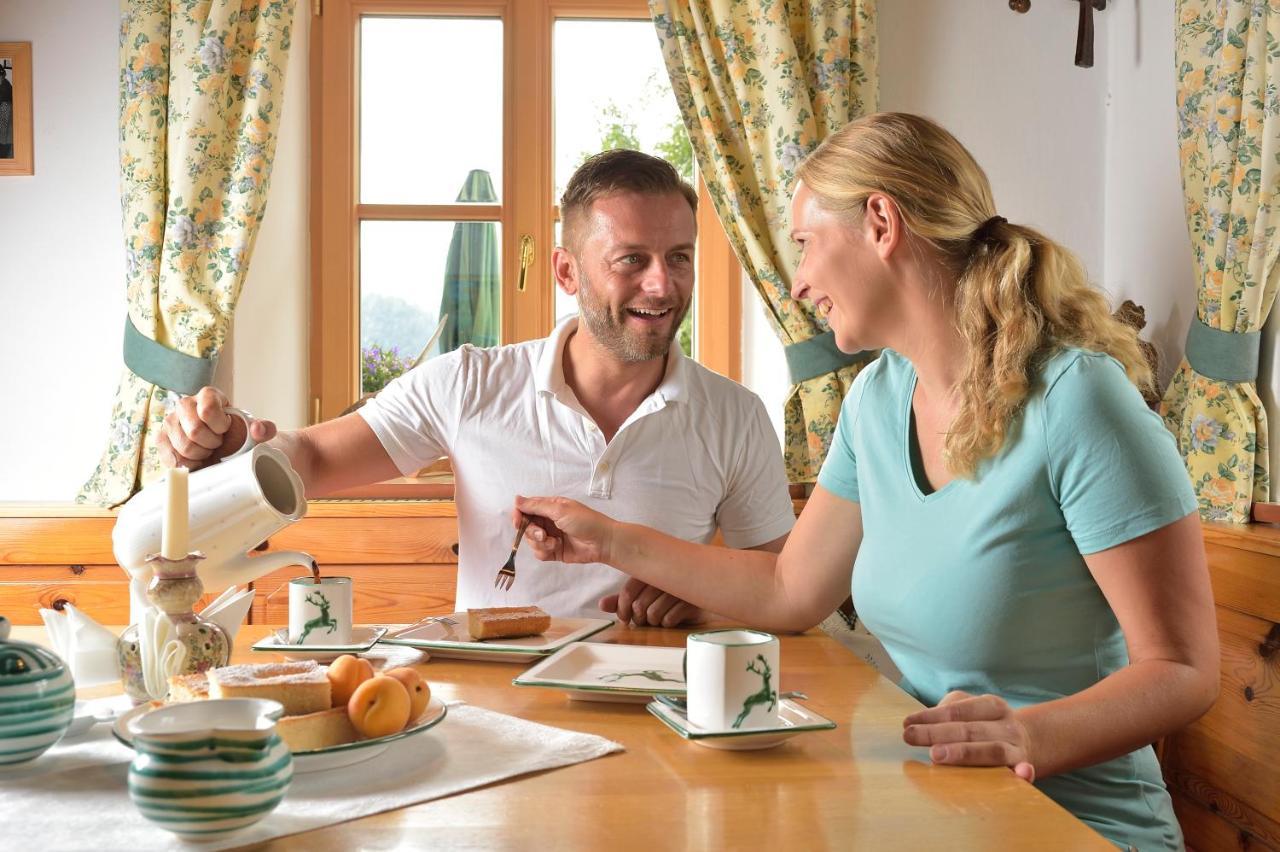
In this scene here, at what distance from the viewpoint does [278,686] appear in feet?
3.14

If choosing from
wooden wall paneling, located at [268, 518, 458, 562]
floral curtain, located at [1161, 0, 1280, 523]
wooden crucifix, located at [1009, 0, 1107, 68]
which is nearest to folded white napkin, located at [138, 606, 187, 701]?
wooden wall paneling, located at [268, 518, 458, 562]

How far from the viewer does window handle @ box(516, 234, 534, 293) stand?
322 centimetres

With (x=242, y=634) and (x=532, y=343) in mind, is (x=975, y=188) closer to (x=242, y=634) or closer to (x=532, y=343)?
(x=532, y=343)

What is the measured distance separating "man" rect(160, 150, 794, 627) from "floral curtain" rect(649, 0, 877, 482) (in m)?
0.90

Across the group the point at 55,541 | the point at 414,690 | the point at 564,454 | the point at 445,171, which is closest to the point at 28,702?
the point at 414,690

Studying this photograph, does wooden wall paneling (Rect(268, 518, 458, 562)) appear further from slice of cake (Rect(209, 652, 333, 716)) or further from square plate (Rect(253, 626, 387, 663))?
slice of cake (Rect(209, 652, 333, 716))

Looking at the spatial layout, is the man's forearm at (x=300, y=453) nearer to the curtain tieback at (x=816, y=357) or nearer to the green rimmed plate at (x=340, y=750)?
the green rimmed plate at (x=340, y=750)

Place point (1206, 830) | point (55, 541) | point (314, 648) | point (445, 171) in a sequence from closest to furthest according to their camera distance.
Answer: point (314, 648), point (1206, 830), point (55, 541), point (445, 171)

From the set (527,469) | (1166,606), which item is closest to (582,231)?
(527,469)

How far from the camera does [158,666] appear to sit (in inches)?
44.6

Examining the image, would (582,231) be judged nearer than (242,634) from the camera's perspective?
No

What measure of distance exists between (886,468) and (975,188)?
0.36 m

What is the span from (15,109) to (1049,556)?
2.77 metres

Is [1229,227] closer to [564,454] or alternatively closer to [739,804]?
[564,454]
